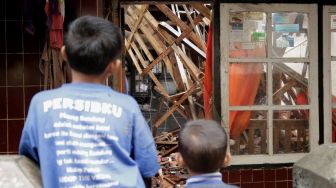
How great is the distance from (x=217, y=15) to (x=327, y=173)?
2761mm

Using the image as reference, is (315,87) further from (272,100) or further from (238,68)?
(238,68)

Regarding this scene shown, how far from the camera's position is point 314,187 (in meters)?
2.90

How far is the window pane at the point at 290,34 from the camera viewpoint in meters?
5.30

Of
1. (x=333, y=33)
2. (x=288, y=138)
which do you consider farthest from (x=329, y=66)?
(x=288, y=138)

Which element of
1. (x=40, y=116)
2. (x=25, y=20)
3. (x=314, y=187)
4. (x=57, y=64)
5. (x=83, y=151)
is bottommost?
(x=314, y=187)

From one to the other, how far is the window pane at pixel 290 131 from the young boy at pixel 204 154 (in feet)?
11.2

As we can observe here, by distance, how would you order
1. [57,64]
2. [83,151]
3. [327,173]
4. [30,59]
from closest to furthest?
[83,151] < [327,173] < [57,64] < [30,59]

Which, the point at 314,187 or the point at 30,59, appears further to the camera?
the point at 30,59

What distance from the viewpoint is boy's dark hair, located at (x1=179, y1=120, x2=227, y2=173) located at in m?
2.04

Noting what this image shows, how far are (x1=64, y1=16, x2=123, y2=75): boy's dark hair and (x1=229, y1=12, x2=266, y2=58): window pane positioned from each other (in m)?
3.45

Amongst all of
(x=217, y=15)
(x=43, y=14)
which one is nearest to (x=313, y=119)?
(x=217, y=15)

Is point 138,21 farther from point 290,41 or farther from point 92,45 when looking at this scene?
point 92,45

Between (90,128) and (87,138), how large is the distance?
0.04 metres

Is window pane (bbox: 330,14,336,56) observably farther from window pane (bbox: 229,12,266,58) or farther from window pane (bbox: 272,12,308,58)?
window pane (bbox: 229,12,266,58)
